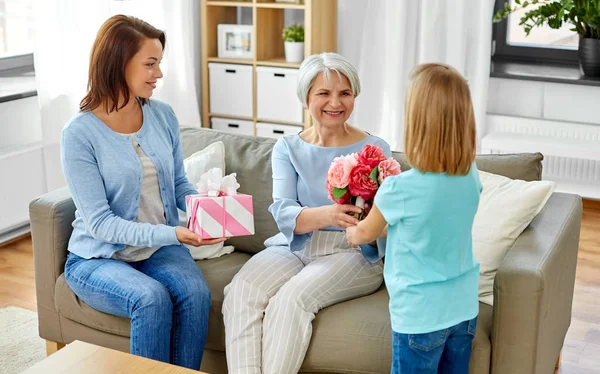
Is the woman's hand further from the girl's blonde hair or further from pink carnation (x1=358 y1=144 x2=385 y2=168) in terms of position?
the girl's blonde hair

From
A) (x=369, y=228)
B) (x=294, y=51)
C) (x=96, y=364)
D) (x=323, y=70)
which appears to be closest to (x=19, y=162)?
(x=294, y=51)

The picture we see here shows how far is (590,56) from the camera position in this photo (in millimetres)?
4465

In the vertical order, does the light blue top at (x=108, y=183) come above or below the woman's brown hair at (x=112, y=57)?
below

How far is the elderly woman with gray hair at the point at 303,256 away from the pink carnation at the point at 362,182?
0.08m

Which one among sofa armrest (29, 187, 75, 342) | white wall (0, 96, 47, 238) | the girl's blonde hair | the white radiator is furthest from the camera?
the white radiator

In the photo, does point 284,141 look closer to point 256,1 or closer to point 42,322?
point 42,322

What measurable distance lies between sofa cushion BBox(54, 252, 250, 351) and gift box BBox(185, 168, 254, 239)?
25 cm

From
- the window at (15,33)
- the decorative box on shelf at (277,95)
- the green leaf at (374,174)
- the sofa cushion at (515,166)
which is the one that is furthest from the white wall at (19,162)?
the green leaf at (374,174)

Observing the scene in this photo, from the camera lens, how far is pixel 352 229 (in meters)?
2.13

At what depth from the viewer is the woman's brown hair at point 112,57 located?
7.91 feet

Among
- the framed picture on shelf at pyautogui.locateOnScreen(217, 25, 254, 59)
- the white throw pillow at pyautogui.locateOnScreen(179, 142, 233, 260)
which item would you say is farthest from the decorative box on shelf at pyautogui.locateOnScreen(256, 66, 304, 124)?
the white throw pillow at pyautogui.locateOnScreen(179, 142, 233, 260)

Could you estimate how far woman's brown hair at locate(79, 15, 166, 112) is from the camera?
94.9 inches

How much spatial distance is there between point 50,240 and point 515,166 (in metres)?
1.43

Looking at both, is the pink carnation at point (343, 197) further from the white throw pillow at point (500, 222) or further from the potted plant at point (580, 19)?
the potted plant at point (580, 19)
